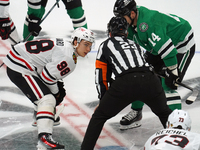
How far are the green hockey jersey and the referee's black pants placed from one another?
404 mm

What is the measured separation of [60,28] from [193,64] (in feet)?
5.79

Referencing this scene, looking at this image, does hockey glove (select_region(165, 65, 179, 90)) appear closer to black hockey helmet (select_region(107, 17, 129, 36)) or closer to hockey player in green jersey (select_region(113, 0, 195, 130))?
hockey player in green jersey (select_region(113, 0, 195, 130))

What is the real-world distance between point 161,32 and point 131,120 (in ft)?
2.58

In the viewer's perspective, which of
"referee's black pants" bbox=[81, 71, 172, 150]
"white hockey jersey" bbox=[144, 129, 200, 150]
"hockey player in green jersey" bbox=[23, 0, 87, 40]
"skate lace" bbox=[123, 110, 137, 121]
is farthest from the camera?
"hockey player in green jersey" bbox=[23, 0, 87, 40]

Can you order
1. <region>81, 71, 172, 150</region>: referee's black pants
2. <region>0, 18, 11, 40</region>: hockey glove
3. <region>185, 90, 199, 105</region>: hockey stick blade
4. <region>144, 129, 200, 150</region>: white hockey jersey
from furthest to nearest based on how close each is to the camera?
<region>0, 18, 11, 40</region>: hockey glove
<region>185, 90, 199, 105</region>: hockey stick blade
<region>81, 71, 172, 150</region>: referee's black pants
<region>144, 129, 200, 150</region>: white hockey jersey

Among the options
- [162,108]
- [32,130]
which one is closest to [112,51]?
[162,108]

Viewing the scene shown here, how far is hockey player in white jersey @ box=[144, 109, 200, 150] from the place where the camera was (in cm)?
192

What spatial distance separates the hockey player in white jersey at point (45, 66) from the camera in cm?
280

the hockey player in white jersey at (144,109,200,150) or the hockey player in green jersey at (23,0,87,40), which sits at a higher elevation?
the hockey player in white jersey at (144,109,200,150)

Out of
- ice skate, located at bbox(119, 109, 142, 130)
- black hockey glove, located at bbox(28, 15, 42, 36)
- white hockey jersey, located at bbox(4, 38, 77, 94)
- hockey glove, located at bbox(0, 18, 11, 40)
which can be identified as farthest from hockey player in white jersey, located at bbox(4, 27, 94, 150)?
black hockey glove, located at bbox(28, 15, 42, 36)

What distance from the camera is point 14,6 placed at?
554 cm

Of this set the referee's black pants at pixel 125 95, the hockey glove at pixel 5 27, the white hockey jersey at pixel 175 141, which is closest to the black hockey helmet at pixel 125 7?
the referee's black pants at pixel 125 95

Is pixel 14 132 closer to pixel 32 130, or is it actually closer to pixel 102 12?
pixel 32 130

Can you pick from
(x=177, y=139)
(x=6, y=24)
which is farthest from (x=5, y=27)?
(x=177, y=139)
